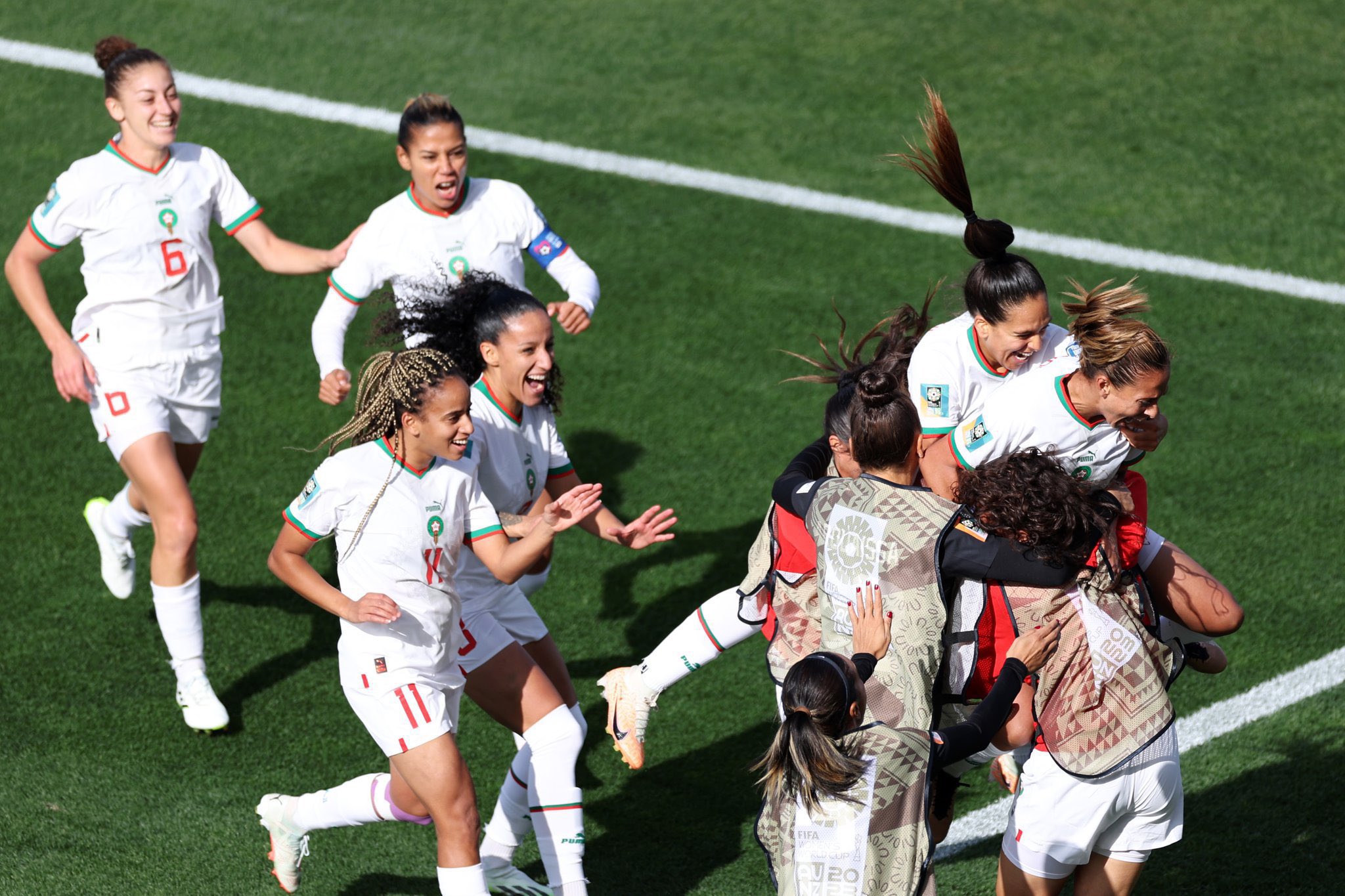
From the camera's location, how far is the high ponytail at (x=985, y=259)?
16.0 ft

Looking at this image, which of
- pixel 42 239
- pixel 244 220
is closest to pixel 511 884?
pixel 244 220

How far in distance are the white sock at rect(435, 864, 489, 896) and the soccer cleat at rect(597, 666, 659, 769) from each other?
57 centimetres

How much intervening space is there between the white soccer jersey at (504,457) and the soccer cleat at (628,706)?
0.57 meters

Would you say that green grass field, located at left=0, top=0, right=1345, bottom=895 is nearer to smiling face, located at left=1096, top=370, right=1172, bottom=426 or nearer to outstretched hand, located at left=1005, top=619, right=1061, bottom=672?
smiling face, located at left=1096, top=370, right=1172, bottom=426

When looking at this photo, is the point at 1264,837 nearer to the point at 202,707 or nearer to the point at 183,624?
the point at 202,707

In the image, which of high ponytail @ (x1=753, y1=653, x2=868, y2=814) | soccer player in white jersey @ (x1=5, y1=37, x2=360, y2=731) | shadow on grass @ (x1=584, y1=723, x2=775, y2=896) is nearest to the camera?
high ponytail @ (x1=753, y1=653, x2=868, y2=814)

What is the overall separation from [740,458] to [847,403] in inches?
147

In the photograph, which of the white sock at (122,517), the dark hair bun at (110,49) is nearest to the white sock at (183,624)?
the white sock at (122,517)

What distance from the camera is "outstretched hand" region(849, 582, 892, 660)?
363 centimetres

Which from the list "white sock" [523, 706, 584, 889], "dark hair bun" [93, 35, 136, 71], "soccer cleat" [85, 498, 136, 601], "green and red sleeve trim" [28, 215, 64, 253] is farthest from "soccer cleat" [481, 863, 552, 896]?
"dark hair bun" [93, 35, 136, 71]

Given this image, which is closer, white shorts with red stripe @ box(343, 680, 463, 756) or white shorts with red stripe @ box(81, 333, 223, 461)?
white shorts with red stripe @ box(343, 680, 463, 756)

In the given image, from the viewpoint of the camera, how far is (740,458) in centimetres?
784

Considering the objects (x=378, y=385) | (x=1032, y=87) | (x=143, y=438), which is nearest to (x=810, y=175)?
(x=1032, y=87)

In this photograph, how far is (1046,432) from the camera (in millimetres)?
4164
